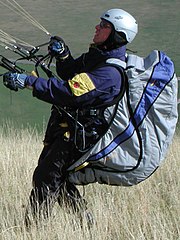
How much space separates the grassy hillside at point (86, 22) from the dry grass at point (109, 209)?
10.4 m

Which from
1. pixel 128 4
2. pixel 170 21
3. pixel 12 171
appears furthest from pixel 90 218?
pixel 128 4

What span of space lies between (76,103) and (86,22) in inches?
671

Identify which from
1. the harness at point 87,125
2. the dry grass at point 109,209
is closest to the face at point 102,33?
the harness at point 87,125

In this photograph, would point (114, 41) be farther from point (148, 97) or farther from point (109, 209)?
point (109, 209)

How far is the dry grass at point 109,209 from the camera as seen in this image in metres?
3.97

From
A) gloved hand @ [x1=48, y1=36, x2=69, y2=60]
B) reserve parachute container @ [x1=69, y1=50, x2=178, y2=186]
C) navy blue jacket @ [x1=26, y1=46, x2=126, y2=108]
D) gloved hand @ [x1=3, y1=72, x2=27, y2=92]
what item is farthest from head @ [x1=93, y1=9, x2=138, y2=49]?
gloved hand @ [x1=3, y1=72, x2=27, y2=92]

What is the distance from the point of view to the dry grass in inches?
156

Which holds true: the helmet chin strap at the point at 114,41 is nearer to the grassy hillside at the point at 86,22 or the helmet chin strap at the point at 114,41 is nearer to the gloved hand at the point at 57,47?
the gloved hand at the point at 57,47

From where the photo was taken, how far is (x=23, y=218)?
4309mm

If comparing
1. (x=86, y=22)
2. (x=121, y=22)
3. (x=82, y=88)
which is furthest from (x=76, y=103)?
(x=86, y=22)

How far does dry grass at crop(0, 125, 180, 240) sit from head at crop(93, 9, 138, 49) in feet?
3.78

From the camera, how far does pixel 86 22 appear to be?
67.6ft

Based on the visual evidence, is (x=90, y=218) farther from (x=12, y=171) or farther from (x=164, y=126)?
(x=12, y=171)

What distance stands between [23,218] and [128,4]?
61.7 ft
